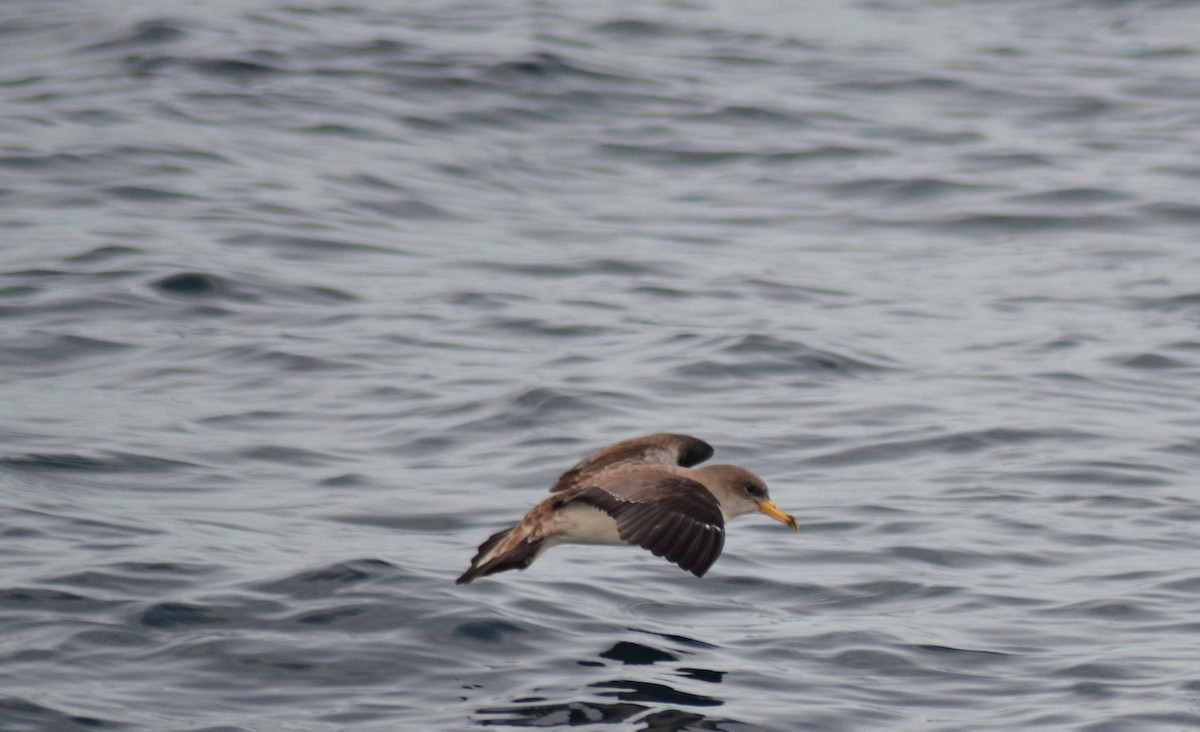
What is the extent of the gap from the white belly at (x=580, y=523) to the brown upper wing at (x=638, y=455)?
17.6 inches

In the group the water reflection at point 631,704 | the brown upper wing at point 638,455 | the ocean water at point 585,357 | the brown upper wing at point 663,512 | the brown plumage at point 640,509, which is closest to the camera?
the water reflection at point 631,704

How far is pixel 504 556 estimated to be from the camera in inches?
299

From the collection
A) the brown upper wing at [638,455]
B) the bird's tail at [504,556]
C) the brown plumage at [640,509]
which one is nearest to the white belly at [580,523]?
the brown plumage at [640,509]

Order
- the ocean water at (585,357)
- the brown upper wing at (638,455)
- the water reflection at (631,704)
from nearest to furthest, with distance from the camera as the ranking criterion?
1. the water reflection at (631,704)
2. the ocean water at (585,357)
3. the brown upper wing at (638,455)

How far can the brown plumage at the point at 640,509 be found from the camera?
725 cm

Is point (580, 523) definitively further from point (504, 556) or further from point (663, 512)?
point (663, 512)

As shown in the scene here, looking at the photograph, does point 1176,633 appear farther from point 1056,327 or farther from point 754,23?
point 754,23

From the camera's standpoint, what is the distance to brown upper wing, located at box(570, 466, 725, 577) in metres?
7.14

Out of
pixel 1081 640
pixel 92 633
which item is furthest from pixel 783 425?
pixel 92 633

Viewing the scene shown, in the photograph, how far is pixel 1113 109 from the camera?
19.2 metres

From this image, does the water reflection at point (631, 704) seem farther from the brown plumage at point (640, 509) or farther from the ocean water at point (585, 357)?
the brown plumage at point (640, 509)

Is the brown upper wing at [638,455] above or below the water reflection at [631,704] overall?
above

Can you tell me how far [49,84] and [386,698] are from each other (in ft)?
40.1

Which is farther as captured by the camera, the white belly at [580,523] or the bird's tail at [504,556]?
the white belly at [580,523]
